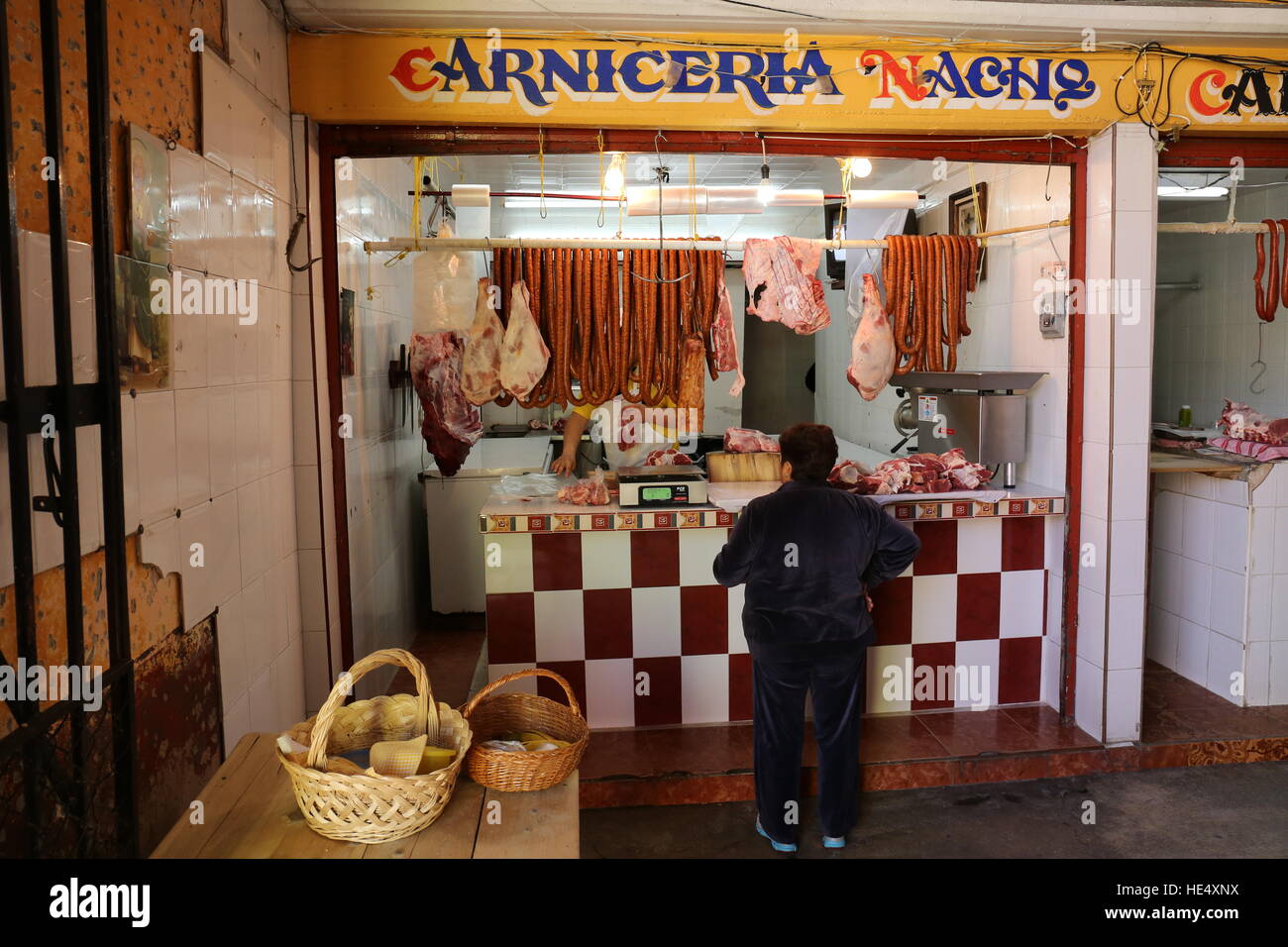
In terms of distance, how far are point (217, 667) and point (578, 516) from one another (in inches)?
68.6

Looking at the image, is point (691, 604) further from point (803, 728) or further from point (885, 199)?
point (885, 199)

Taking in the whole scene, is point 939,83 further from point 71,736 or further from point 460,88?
point 71,736

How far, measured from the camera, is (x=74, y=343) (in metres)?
2.20

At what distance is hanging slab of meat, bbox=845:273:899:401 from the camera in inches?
190

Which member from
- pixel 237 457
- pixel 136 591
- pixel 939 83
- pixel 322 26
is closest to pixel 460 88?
pixel 322 26

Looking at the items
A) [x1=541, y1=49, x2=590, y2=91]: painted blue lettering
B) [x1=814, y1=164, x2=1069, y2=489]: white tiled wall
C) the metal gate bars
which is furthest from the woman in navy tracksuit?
the metal gate bars

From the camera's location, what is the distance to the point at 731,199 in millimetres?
4574

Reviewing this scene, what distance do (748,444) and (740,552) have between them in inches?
67.2

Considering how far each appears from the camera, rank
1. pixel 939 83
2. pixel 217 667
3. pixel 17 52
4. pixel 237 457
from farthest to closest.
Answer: pixel 939 83
pixel 237 457
pixel 217 667
pixel 17 52

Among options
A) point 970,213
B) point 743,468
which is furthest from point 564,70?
point 970,213

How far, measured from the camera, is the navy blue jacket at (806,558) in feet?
11.6

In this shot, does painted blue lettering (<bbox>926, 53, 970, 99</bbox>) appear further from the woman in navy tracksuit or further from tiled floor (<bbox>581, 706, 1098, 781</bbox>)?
tiled floor (<bbox>581, 706, 1098, 781</bbox>)

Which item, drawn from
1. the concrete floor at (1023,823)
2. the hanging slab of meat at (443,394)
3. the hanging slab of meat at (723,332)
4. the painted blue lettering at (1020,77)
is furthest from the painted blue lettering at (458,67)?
the concrete floor at (1023,823)

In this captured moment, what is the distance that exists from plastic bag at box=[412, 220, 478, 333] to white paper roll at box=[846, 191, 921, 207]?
1996 mm
